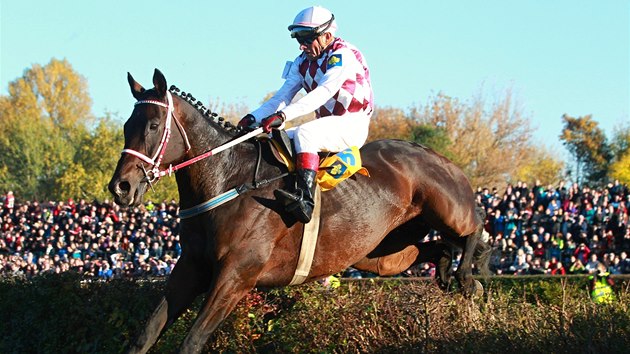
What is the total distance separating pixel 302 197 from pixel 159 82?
1394 millimetres

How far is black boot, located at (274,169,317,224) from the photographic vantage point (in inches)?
260

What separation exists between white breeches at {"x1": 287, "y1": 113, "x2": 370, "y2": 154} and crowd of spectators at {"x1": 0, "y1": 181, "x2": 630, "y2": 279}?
28.4 ft

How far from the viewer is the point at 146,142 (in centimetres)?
641

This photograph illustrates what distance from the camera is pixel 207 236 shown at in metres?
6.59

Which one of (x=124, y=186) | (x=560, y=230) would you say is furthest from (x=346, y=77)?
(x=560, y=230)

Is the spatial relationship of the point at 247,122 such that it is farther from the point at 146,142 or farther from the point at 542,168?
the point at 542,168

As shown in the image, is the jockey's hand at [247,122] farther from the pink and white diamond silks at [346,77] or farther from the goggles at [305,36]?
the goggles at [305,36]

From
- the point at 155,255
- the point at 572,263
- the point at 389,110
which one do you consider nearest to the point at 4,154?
the point at 389,110

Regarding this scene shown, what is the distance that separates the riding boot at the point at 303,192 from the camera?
661cm

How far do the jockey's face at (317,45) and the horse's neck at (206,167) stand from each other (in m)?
1.06

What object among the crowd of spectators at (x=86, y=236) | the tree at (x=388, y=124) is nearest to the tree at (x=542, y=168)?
the tree at (x=388, y=124)

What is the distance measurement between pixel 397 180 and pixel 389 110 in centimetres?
4701

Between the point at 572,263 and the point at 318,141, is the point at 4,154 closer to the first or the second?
the point at 572,263

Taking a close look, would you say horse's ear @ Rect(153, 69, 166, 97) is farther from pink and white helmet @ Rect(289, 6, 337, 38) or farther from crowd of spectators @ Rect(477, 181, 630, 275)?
crowd of spectators @ Rect(477, 181, 630, 275)
